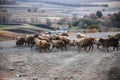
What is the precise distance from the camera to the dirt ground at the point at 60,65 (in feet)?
25.5

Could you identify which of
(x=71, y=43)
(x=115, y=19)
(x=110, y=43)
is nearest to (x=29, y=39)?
(x=71, y=43)

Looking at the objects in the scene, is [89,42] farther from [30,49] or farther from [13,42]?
[13,42]

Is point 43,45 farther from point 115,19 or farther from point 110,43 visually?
point 115,19

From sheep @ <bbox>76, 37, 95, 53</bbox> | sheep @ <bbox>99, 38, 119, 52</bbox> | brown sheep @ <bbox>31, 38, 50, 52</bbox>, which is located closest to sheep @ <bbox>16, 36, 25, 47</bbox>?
brown sheep @ <bbox>31, 38, 50, 52</bbox>

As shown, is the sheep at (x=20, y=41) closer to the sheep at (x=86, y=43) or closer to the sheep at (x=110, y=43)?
the sheep at (x=86, y=43)

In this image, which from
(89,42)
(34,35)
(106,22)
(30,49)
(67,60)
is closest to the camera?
(67,60)

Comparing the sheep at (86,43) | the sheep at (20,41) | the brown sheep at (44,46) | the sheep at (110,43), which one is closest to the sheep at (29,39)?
the sheep at (20,41)

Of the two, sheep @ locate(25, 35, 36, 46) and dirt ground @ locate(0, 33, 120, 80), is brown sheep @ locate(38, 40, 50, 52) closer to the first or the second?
dirt ground @ locate(0, 33, 120, 80)

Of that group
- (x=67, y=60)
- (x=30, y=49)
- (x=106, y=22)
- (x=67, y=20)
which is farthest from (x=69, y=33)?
(x=67, y=60)

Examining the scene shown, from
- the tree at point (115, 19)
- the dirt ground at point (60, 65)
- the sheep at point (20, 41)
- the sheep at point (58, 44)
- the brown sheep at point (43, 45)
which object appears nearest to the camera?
the dirt ground at point (60, 65)

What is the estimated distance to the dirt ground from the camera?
7781 millimetres

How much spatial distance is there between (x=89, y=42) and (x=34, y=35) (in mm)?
2112

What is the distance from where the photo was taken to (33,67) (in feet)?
28.1

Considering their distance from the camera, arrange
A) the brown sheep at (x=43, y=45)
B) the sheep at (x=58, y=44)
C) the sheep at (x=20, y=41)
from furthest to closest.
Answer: the sheep at (x=20, y=41) < the sheep at (x=58, y=44) < the brown sheep at (x=43, y=45)
